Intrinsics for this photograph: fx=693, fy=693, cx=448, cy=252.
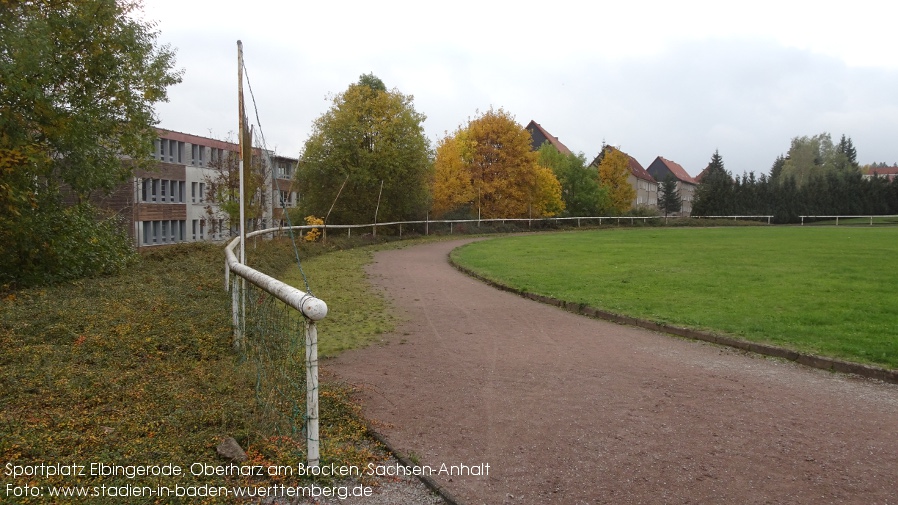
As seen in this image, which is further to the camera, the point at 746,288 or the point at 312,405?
the point at 746,288

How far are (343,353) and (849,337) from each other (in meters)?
6.64

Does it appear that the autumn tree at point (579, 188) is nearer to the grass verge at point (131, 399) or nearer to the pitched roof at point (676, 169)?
the grass verge at point (131, 399)

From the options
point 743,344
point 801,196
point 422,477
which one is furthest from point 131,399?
point 801,196

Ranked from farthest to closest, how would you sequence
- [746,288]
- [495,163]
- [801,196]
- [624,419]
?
[801,196]
[495,163]
[746,288]
[624,419]

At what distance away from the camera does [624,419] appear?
5.83 m

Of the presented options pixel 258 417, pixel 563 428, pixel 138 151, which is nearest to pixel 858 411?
pixel 563 428

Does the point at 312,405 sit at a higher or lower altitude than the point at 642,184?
lower

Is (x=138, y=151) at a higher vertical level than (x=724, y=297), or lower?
higher

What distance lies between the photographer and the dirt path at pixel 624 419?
14.6 feet

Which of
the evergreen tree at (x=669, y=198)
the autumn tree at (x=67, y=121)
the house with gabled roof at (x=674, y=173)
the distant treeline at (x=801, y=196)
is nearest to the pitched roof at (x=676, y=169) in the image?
the house with gabled roof at (x=674, y=173)

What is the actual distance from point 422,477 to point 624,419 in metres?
2.10

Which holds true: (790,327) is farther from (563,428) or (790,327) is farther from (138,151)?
(138,151)

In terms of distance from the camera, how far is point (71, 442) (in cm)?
477

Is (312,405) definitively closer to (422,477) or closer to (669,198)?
(422,477)
